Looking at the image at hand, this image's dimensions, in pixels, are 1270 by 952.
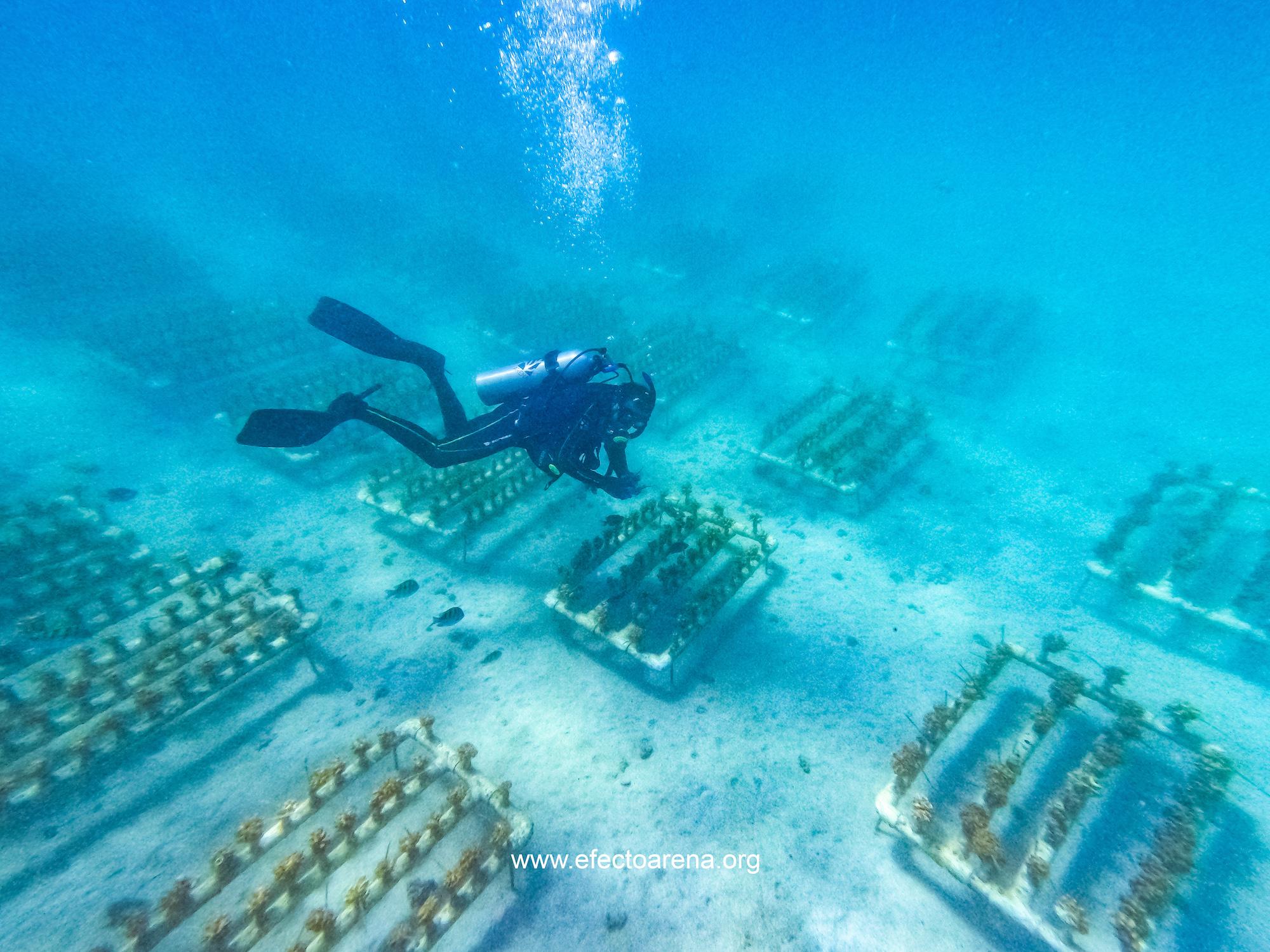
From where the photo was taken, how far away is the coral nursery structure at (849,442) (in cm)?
1220

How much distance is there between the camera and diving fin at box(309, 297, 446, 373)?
294 inches

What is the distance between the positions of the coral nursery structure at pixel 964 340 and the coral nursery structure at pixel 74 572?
73.4 ft

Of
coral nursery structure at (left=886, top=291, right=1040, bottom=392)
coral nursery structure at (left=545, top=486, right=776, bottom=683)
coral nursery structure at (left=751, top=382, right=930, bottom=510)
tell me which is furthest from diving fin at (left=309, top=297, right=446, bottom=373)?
coral nursery structure at (left=886, top=291, right=1040, bottom=392)

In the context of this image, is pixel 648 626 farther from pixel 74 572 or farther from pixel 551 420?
pixel 74 572

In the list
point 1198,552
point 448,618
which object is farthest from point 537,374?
point 1198,552

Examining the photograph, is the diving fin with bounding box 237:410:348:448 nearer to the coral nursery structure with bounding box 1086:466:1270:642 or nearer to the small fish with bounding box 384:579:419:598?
the small fish with bounding box 384:579:419:598

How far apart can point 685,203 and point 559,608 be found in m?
45.0

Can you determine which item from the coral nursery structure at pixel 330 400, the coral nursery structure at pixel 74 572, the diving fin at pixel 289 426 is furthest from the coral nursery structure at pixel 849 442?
the coral nursery structure at pixel 74 572

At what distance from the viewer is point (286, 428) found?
19.5 ft

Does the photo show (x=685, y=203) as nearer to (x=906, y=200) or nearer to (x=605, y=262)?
(x=605, y=262)

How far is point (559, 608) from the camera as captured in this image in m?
8.23

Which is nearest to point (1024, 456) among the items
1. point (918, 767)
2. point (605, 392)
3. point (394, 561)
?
point (918, 767)

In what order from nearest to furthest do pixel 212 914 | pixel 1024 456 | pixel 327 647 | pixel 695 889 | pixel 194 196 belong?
1. pixel 212 914
2. pixel 695 889
3. pixel 327 647
4. pixel 1024 456
5. pixel 194 196

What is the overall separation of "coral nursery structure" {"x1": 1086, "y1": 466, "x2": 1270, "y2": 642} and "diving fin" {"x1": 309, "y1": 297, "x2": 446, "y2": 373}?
13.0 metres
